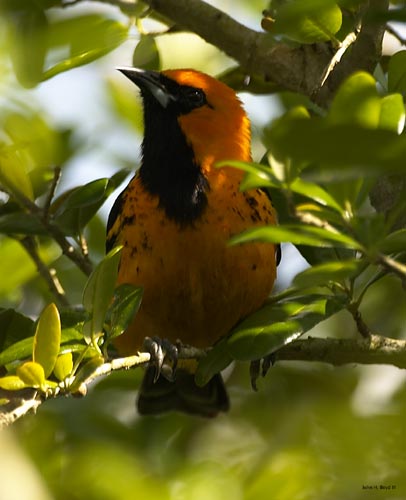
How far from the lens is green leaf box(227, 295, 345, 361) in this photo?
11.2ft

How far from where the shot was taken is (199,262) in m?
4.62

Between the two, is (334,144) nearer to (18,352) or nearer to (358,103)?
(358,103)

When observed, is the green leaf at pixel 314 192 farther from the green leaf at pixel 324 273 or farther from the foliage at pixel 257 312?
the green leaf at pixel 324 273

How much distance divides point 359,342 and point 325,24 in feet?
4.02

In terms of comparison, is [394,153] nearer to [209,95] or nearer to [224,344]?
[224,344]

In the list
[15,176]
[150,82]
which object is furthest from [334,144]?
[150,82]

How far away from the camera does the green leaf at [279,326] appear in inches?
135

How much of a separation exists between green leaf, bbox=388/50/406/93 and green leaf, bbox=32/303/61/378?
4.52 feet

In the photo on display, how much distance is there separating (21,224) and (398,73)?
1.83 meters

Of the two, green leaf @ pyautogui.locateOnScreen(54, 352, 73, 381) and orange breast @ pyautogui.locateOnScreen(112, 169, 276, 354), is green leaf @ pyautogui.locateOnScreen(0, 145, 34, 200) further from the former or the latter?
green leaf @ pyautogui.locateOnScreen(54, 352, 73, 381)

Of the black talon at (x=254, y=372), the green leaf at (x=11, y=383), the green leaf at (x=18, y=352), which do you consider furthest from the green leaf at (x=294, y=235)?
the black talon at (x=254, y=372)

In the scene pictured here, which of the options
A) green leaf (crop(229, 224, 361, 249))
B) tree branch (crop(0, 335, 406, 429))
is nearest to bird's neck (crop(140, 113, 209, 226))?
tree branch (crop(0, 335, 406, 429))

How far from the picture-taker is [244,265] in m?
4.68

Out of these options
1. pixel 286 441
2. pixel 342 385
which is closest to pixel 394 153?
pixel 286 441
